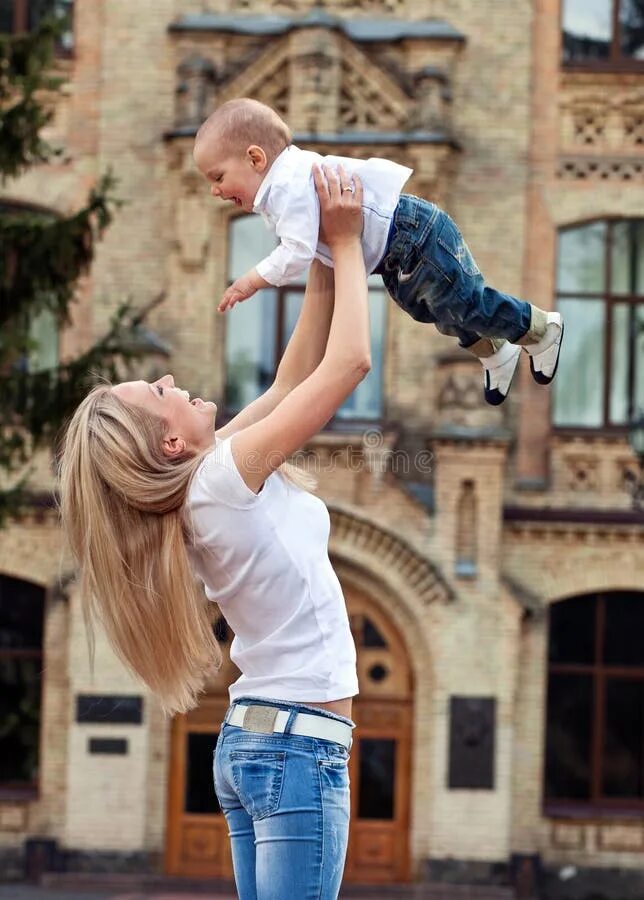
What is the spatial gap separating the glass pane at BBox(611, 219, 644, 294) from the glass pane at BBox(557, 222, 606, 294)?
0.11 meters

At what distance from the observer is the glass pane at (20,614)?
1720cm

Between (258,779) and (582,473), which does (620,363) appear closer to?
(582,473)

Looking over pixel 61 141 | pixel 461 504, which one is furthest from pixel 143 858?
pixel 61 141

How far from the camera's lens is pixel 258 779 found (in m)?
3.59

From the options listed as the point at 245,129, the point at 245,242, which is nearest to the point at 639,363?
the point at 245,242

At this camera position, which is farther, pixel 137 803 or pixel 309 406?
pixel 137 803

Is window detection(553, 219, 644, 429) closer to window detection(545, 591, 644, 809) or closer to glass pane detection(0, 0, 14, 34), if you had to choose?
window detection(545, 591, 644, 809)

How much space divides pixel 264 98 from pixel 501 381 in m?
13.0

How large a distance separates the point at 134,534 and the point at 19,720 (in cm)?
1398

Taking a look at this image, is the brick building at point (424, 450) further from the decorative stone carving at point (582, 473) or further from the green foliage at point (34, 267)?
the green foliage at point (34, 267)

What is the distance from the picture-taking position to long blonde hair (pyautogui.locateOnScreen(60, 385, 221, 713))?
361 cm

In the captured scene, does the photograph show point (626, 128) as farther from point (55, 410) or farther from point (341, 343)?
point (341, 343)

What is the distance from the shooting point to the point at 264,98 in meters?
17.0

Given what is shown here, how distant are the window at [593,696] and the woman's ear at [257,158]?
1349cm
